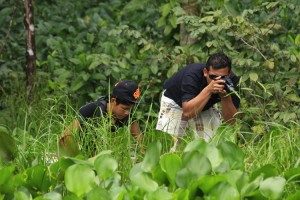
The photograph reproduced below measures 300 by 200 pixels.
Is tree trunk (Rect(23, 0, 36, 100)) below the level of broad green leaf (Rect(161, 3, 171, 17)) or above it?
below

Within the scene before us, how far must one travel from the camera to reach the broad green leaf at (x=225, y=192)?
540cm

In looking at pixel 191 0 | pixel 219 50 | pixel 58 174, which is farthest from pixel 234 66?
pixel 58 174

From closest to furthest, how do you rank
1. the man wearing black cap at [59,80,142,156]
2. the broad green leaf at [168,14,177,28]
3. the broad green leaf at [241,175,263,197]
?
the broad green leaf at [241,175,263,197], the man wearing black cap at [59,80,142,156], the broad green leaf at [168,14,177,28]

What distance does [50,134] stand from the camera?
724 centimetres

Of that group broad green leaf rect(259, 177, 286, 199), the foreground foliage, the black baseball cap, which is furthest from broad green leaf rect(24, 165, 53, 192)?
the black baseball cap

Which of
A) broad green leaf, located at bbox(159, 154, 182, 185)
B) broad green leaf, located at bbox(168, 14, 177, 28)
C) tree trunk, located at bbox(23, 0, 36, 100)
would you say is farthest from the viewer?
tree trunk, located at bbox(23, 0, 36, 100)

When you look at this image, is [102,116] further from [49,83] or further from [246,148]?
[49,83]

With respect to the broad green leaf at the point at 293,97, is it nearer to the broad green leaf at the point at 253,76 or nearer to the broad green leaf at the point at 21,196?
the broad green leaf at the point at 253,76

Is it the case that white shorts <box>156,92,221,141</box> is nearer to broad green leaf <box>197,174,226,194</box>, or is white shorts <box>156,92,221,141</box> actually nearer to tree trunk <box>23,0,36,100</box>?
tree trunk <box>23,0,36,100</box>

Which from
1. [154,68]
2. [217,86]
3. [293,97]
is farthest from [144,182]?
[154,68]

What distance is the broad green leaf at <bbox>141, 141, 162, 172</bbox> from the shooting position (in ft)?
19.3

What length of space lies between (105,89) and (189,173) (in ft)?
16.3

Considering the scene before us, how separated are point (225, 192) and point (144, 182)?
0.48m

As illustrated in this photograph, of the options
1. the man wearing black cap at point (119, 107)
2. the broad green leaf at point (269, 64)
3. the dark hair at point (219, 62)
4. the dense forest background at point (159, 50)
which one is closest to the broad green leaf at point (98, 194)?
the man wearing black cap at point (119, 107)
